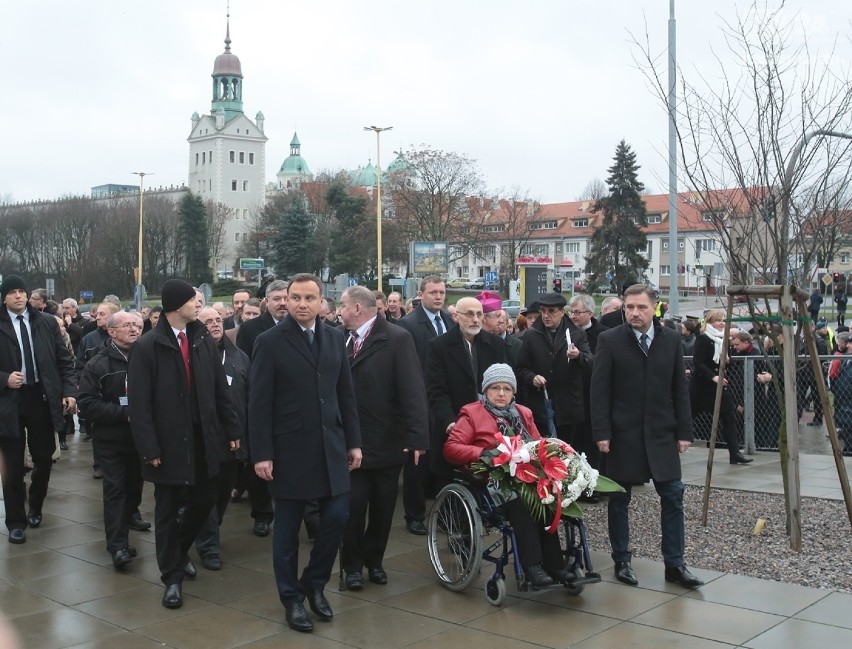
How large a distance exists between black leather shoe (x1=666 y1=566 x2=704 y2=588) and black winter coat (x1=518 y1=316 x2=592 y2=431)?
3.12m

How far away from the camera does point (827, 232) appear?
28.8 ft

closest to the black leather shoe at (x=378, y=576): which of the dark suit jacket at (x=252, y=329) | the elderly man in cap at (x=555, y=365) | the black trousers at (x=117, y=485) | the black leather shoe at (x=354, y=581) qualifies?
the black leather shoe at (x=354, y=581)

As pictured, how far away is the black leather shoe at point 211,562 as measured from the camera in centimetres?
730

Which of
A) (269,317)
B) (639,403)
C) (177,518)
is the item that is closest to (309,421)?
(177,518)

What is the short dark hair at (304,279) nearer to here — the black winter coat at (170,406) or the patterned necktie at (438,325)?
the black winter coat at (170,406)

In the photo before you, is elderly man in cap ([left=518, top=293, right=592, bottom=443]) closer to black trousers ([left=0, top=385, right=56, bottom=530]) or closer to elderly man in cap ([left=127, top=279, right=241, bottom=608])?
elderly man in cap ([left=127, top=279, right=241, bottom=608])

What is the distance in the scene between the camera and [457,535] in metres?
6.70

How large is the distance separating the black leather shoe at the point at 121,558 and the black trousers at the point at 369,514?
1.71m

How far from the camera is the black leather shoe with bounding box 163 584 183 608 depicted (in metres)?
6.29

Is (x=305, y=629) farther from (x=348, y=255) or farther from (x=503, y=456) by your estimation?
(x=348, y=255)

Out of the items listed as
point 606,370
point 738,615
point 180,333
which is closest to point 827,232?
point 606,370

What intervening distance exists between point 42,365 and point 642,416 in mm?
5025

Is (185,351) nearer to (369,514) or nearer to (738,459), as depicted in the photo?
(369,514)

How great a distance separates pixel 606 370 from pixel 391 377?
60.3 inches
